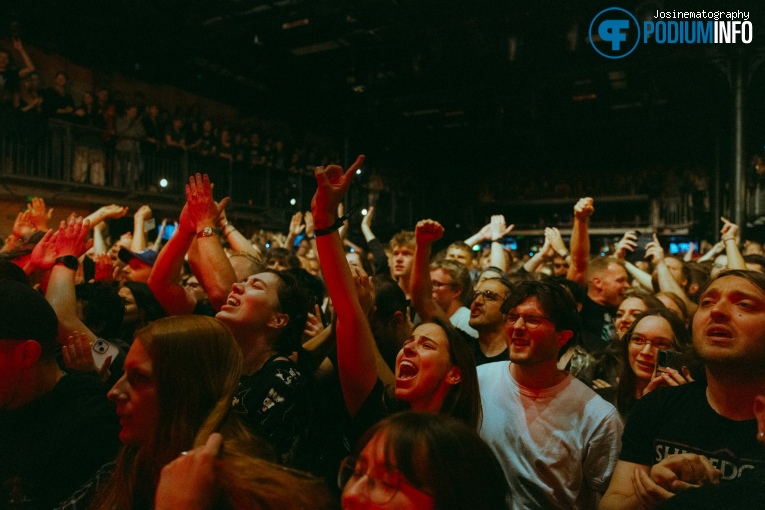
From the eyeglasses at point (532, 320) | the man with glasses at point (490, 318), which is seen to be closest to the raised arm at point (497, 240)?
the man with glasses at point (490, 318)

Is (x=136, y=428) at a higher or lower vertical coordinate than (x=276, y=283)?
lower

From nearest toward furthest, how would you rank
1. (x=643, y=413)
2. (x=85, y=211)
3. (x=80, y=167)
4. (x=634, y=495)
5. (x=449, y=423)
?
(x=449, y=423) < (x=634, y=495) < (x=643, y=413) < (x=80, y=167) < (x=85, y=211)

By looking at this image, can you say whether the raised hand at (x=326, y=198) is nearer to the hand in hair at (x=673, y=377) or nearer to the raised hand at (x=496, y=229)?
the hand in hair at (x=673, y=377)

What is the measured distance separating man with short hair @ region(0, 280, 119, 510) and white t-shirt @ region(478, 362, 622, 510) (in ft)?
4.45

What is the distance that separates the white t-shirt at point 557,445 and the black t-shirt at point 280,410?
0.75m

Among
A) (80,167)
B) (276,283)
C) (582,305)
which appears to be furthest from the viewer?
(80,167)

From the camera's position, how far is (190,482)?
119 cm

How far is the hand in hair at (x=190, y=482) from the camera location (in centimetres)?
117

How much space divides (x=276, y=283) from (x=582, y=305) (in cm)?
268

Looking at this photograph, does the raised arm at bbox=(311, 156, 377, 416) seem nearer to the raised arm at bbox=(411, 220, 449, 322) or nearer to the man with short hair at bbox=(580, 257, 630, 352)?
the raised arm at bbox=(411, 220, 449, 322)

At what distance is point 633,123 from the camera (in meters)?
17.2

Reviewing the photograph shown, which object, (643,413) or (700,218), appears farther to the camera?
(700,218)

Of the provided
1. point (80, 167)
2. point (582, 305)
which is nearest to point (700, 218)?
point (582, 305)

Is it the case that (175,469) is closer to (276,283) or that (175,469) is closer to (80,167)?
(276,283)
